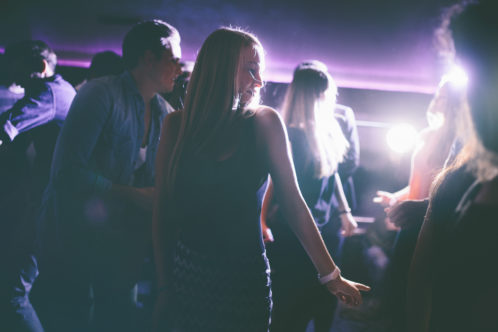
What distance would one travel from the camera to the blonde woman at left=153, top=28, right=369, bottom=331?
114 centimetres

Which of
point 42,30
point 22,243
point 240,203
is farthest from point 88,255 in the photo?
point 42,30

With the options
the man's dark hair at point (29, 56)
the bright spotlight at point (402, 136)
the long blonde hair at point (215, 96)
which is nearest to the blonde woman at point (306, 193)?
the long blonde hair at point (215, 96)

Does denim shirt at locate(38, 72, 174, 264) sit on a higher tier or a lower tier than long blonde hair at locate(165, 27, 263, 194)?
lower

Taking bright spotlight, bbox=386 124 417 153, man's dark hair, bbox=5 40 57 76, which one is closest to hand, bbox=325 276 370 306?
man's dark hair, bbox=5 40 57 76

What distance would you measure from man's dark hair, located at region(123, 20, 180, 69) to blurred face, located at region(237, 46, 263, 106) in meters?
0.80

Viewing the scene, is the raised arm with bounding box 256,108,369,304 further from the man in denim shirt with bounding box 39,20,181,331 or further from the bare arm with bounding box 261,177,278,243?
the bare arm with bounding box 261,177,278,243

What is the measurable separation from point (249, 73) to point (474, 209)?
812 mm

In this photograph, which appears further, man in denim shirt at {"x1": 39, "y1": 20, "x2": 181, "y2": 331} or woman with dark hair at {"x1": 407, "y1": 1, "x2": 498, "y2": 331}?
man in denim shirt at {"x1": 39, "y1": 20, "x2": 181, "y2": 331}

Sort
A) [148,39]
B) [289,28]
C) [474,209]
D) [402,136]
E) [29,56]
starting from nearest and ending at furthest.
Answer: [474,209] → [148,39] → [29,56] → [402,136] → [289,28]

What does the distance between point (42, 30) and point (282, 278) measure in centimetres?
475

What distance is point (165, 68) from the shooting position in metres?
1.84

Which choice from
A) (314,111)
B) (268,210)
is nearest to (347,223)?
(268,210)

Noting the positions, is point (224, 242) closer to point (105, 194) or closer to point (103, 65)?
point (105, 194)

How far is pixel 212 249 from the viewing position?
116 centimetres
